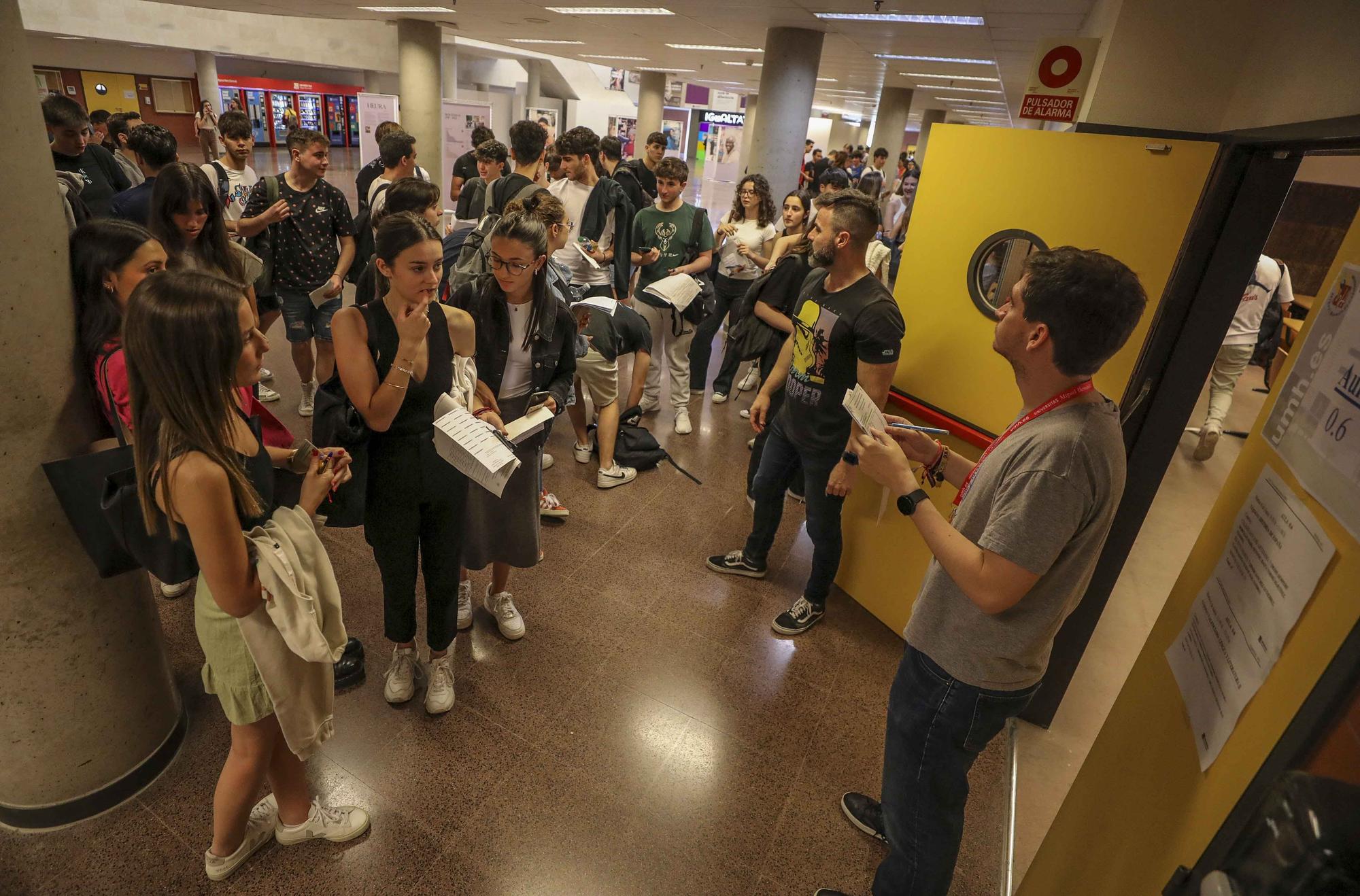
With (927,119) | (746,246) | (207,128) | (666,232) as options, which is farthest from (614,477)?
(927,119)

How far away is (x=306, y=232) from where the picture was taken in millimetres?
4324

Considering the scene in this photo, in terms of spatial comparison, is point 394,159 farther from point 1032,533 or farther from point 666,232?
point 1032,533

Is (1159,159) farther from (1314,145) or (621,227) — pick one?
(621,227)

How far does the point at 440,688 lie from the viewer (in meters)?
2.71

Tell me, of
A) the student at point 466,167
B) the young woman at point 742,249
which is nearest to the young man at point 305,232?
the young woman at point 742,249

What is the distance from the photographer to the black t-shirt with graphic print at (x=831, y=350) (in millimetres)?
2779

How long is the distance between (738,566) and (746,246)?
275 centimetres

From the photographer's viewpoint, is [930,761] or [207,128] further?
[207,128]

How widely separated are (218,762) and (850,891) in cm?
214

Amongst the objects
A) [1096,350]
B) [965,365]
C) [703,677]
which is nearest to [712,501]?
[703,677]

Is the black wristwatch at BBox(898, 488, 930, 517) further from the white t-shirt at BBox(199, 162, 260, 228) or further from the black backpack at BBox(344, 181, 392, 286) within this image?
the white t-shirt at BBox(199, 162, 260, 228)

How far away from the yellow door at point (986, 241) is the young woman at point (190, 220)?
295cm

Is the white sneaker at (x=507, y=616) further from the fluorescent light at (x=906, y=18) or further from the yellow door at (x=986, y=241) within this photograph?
the fluorescent light at (x=906, y=18)

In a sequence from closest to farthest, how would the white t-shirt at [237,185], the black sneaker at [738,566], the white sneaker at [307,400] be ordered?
the black sneaker at [738,566] < the white sneaker at [307,400] < the white t-shirt at [237,185]
